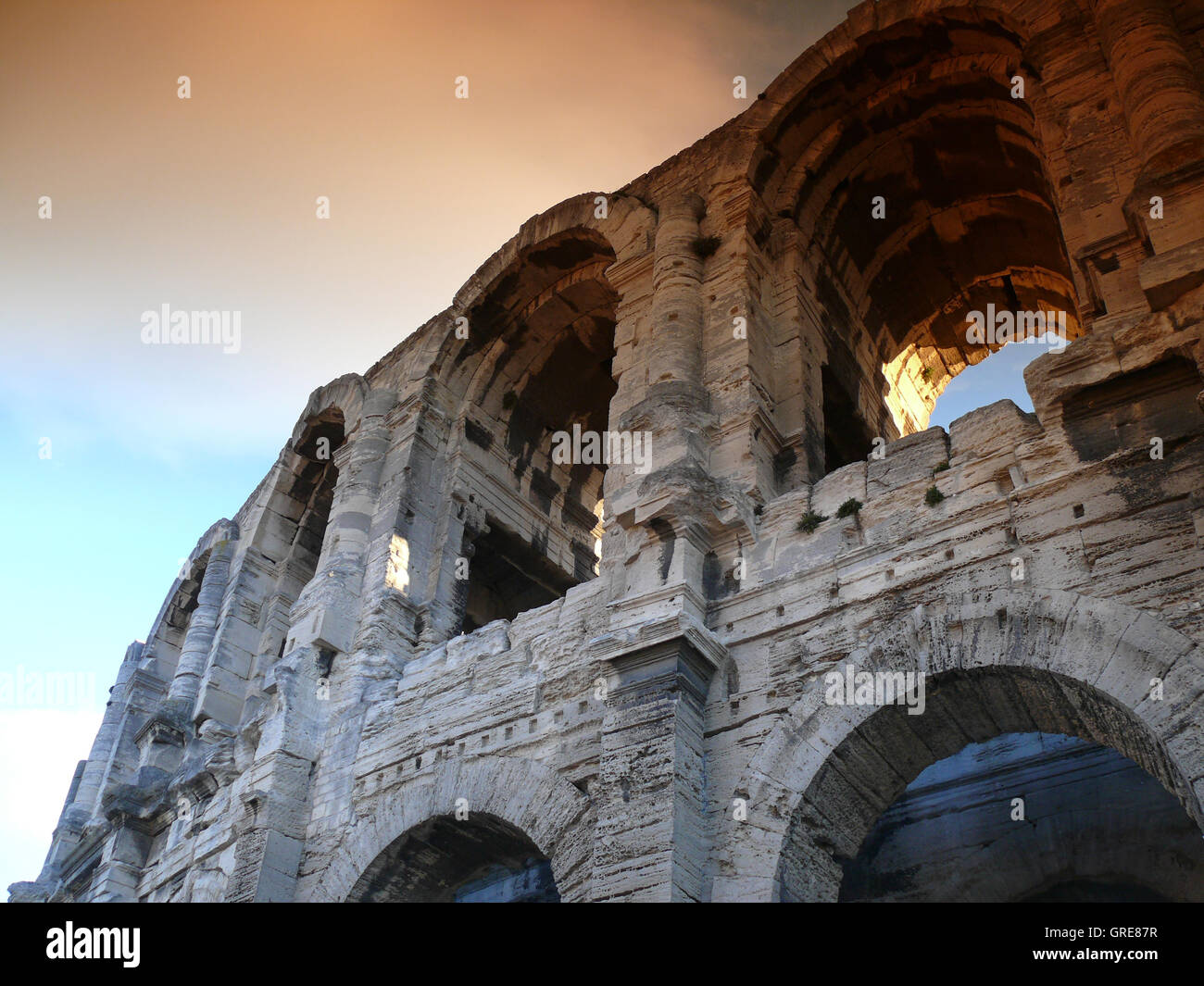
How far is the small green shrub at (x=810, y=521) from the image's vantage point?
7.38 meters

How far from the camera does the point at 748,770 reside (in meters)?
6.36

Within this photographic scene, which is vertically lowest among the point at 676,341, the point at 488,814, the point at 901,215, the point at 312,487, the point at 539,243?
the point at 488,814

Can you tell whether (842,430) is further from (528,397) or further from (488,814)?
(488,814)

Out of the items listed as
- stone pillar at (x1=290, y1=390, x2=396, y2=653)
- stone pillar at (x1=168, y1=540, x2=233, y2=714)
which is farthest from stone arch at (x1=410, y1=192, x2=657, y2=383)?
stone pillar at (x1=168, y1=540, x2=233, y2=714)

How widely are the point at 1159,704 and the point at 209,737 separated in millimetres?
9894

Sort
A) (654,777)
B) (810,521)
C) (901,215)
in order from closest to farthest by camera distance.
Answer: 1. (654,777)
2. (810,521)
3. (901,215)

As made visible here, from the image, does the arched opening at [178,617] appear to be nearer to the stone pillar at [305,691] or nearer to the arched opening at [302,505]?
the arched opening at [302,505]

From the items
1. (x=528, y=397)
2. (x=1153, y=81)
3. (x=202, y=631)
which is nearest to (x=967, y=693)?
(x=1153, y=81)

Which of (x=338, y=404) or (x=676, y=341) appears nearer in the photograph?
(x=676, y=341)

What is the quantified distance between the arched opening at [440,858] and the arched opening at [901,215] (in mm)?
3767

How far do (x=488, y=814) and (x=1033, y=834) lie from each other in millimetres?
3807

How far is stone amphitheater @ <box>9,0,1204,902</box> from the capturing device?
609 cm

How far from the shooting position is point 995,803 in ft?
27.5
